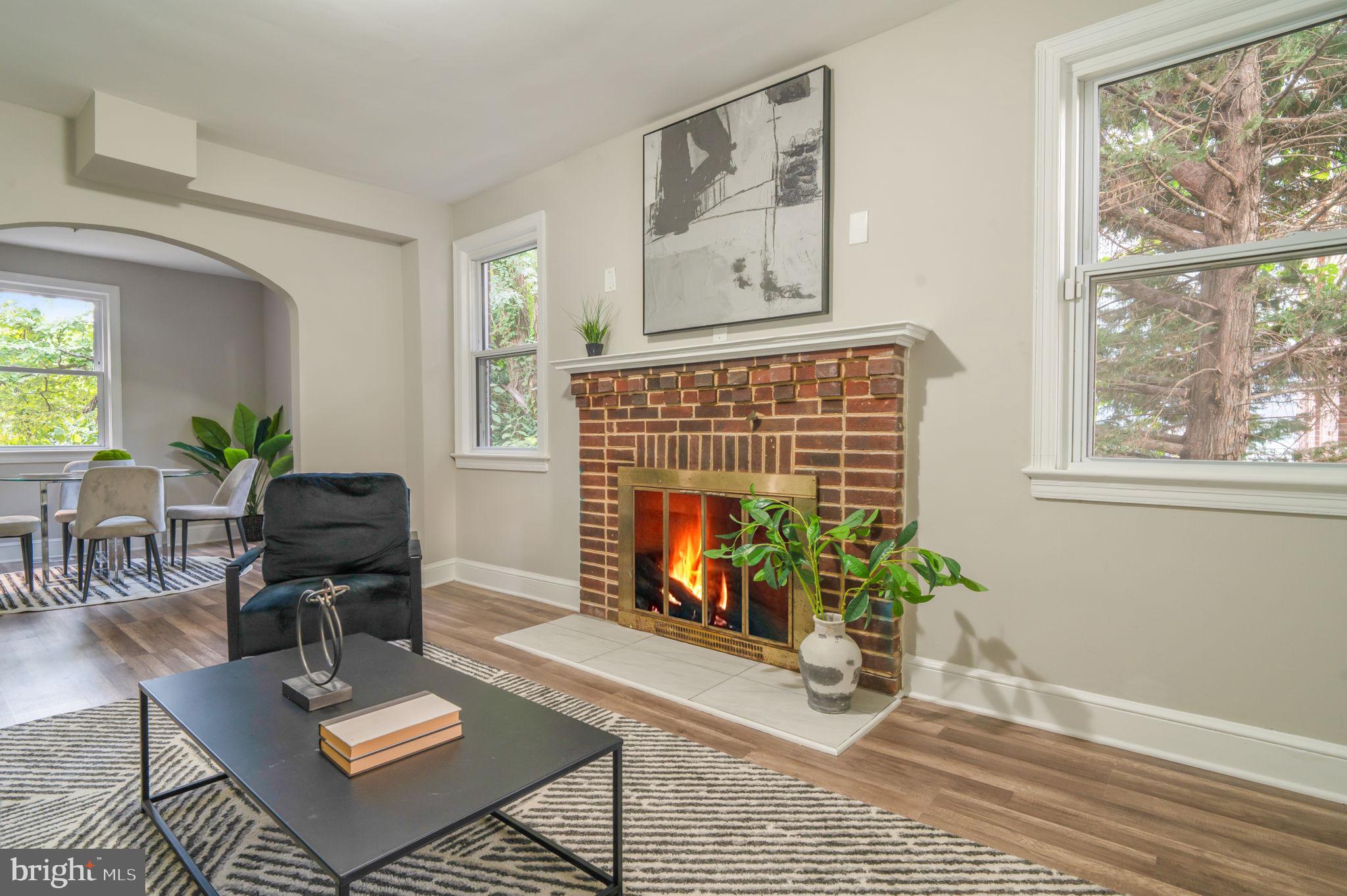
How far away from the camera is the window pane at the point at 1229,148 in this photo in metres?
1.97

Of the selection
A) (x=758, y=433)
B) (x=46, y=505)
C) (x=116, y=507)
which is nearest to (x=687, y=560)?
(x=758, y=433)

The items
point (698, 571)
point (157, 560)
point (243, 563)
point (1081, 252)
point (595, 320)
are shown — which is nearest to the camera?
point (1081, 252)

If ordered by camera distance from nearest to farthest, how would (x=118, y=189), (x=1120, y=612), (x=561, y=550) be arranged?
(x=1120, y=612) → (x=118, y=189) → (x=561, y=550)

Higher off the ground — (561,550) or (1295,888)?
(561,550)

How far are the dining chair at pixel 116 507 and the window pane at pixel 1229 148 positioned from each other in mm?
5564

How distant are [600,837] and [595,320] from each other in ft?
8.93

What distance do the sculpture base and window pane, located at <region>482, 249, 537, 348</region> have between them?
2896 millimetres

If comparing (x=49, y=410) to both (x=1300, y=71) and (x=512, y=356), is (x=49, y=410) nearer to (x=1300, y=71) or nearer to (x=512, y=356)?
(x=512, y=356)

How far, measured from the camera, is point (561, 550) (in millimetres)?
4035

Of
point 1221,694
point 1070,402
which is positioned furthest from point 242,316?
point 1221,694

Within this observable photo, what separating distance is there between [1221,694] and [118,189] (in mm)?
5383

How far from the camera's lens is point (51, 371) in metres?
5.75

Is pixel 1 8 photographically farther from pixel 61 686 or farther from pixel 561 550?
pixel 561 550

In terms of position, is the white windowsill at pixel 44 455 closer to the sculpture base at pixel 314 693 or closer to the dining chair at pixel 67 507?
the dining chair at pixel 67 507
